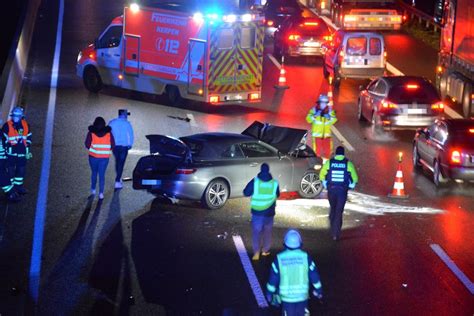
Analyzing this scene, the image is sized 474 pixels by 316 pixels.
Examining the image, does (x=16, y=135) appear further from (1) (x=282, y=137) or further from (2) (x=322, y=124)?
(2) (x=322, y=124)

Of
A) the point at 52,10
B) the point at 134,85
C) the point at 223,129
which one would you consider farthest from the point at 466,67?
the point at 52,10

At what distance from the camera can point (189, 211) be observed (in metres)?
17.9

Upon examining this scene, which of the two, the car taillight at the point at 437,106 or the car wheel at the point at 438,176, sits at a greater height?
the car taillight at the point at 437,106

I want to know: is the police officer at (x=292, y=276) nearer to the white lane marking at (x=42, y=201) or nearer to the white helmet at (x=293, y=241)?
the white helmet at (x=293, y=241)

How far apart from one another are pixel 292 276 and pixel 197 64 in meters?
16.7

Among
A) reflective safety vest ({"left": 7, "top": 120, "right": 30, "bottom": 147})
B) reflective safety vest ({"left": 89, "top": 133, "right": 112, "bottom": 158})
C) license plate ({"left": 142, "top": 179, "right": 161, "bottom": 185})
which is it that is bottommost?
license plate ({"left": 142, "top": 179, "right": 161, "bottom": 185})

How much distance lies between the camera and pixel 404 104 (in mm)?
24906

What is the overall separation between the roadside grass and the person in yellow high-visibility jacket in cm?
1932

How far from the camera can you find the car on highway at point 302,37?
36031 millimetres

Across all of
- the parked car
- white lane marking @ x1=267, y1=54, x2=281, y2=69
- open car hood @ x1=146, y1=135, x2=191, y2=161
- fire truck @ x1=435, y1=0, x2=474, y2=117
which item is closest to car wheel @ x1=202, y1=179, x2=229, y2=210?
open car hood @ x1=146, y1=135, x2=191, y2=161

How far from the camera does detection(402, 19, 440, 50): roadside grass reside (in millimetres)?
40844

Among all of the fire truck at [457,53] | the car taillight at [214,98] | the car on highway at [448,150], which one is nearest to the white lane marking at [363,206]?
the car on highway at [448,150]

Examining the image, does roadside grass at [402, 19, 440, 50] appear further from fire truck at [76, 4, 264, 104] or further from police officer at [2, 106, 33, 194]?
police officer at [2, 106, 33, 194]

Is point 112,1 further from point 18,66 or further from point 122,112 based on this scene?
point 122,112
